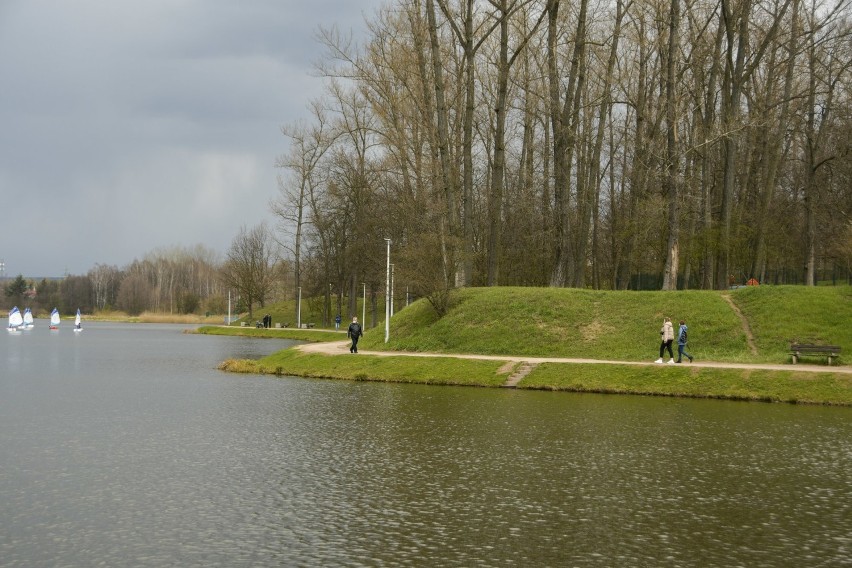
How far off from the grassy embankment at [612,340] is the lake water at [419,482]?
2906mm

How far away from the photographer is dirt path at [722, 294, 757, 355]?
3403 centimetres

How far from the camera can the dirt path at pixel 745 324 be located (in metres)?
34.0

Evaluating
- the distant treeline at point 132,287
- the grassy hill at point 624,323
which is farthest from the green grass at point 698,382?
the distant treeline at point 132,287

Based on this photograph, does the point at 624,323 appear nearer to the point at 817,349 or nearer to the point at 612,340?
the point at 612,340

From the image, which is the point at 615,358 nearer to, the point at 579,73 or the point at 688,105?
the point at 579,73

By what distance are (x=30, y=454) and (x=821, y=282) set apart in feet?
229

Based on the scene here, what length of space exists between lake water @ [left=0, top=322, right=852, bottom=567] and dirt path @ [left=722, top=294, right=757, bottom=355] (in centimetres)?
872

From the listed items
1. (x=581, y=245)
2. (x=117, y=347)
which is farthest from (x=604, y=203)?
(x=117, y=347)

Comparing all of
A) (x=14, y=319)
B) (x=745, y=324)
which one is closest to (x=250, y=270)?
(x=14, y=319)

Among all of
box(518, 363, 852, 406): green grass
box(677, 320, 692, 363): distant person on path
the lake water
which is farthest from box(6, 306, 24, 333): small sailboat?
box(677, 320, 692, 363): distant person on path

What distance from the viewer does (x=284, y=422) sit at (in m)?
21.3

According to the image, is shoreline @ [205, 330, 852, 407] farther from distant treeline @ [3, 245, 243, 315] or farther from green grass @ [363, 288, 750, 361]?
distant treeline @ [3, 245, 243, 315]

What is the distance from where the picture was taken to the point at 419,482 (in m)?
14.5

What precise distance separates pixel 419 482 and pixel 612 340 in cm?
2327
